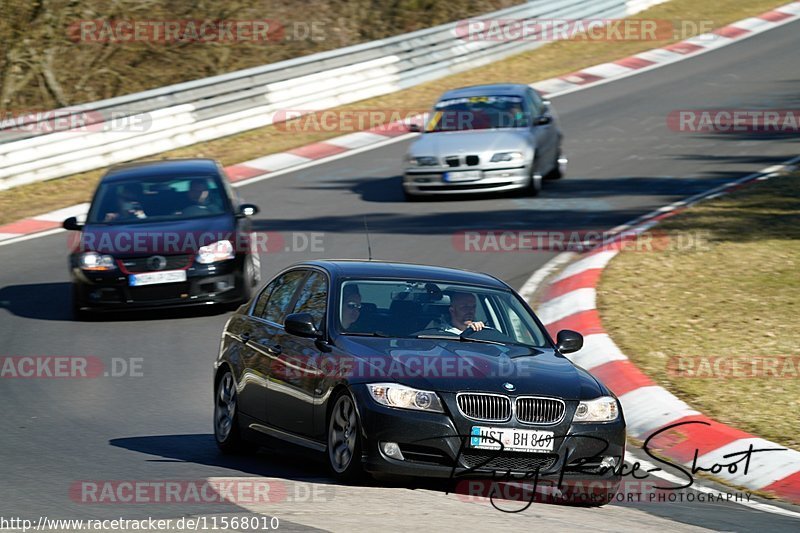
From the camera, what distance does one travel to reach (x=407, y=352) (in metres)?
8.28

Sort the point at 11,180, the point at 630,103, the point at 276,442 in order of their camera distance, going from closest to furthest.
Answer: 1. the point at 276,442
2. the point at 11,180
3. the point at 630,103

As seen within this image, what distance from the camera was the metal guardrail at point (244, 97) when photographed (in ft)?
74.2

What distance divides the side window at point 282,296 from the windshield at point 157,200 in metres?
5.67

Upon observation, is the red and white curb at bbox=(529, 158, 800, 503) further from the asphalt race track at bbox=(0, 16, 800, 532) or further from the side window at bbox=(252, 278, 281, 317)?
the side window at bbox=(252, 278, 281, 317)

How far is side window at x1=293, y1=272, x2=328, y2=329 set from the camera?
29.4 feet

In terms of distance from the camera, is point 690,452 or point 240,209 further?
point 240,209

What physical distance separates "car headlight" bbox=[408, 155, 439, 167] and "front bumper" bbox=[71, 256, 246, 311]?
20.2 ft

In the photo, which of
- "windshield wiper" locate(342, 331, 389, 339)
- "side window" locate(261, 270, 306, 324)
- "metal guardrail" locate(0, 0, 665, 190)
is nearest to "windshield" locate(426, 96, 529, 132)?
"metal guardrail" locate(0, 0, 665, 190)

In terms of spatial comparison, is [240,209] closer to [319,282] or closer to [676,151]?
[319,282]

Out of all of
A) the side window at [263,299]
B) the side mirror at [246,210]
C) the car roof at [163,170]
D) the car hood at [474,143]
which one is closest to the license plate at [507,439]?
the side window at [263,299]

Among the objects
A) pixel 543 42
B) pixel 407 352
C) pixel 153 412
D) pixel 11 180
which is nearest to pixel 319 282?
pixel 407 352

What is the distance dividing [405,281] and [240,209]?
21.9ft

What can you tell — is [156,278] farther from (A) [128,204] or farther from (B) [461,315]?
(B) [461,315]

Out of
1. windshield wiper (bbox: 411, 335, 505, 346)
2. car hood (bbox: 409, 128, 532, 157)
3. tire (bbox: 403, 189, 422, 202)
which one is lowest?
tire (bbox: 403, 189, 422, 202)
